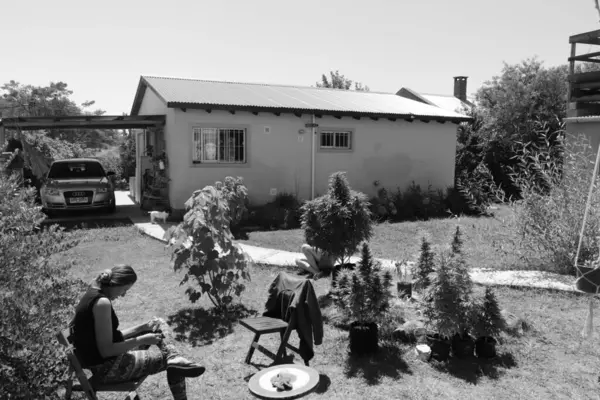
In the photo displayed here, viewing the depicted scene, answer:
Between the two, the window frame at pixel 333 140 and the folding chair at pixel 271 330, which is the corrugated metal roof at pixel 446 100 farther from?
the folding chair at pixel 271 330

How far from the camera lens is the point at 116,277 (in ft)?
12.0

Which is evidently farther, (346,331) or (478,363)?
(346,331)

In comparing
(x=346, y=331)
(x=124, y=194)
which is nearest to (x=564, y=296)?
(x=346, y=331)

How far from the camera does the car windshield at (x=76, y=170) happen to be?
47.4 ft

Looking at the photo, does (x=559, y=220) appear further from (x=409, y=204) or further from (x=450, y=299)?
(x=409, y=204)

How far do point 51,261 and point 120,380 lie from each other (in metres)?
1.02

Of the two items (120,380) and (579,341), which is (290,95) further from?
(120,380)

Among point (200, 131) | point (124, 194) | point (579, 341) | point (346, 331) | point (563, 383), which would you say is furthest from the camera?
point (124, 194)

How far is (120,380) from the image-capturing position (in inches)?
141

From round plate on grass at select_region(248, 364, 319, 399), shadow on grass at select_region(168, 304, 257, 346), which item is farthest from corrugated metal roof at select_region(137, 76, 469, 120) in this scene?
round plate on grass at select_region(248, 364, 319, 399)

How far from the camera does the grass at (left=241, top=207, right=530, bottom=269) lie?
8.77 meters

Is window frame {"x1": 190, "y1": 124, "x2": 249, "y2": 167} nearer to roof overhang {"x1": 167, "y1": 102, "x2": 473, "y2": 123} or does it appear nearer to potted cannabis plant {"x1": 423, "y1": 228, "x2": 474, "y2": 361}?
roof overhang {"x1": 167, "y1": 102, "x2": 473, "y2": 123}

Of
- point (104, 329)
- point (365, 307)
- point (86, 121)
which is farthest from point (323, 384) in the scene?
point (86, 121)

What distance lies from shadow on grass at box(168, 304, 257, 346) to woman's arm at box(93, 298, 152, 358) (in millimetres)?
1866
